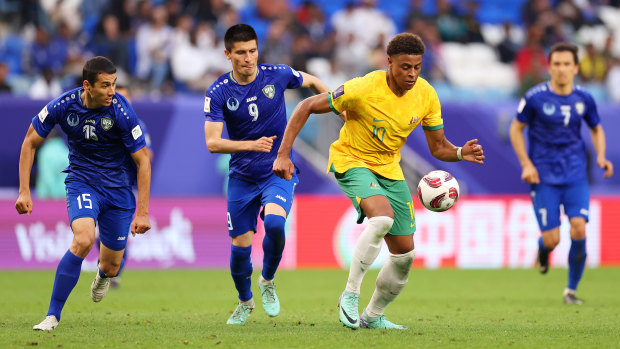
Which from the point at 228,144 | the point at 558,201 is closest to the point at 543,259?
the point at 558,201

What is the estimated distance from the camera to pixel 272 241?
328 inches

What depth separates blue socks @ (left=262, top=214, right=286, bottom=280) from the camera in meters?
8.14

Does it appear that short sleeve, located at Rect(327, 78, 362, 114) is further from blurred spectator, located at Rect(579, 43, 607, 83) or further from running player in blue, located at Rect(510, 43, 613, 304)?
blurred spectator, located at Rect(579, 43, 607, 83)

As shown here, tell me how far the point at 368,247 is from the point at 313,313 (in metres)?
2.25

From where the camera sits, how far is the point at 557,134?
11.0m

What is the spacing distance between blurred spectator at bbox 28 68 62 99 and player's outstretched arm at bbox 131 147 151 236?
9158mm

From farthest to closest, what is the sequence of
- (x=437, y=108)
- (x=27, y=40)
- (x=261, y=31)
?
(x=261, y=31), (x=27, y=40), (x=437, y=108)

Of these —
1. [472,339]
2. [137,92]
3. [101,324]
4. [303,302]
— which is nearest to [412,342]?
[472,339]

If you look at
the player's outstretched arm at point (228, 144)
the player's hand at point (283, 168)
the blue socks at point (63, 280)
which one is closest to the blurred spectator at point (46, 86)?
the player's outstretched arm at point (228, 144)

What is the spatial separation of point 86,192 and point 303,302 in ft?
12.0

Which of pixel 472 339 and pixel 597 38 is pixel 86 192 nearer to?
pixel 472 339

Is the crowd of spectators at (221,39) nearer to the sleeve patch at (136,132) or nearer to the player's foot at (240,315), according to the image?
the sleeve patch at (136,132)

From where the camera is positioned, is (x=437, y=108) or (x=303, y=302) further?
(x=303, y=302)

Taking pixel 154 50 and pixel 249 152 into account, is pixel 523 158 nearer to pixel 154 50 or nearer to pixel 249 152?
pixel 249 152
